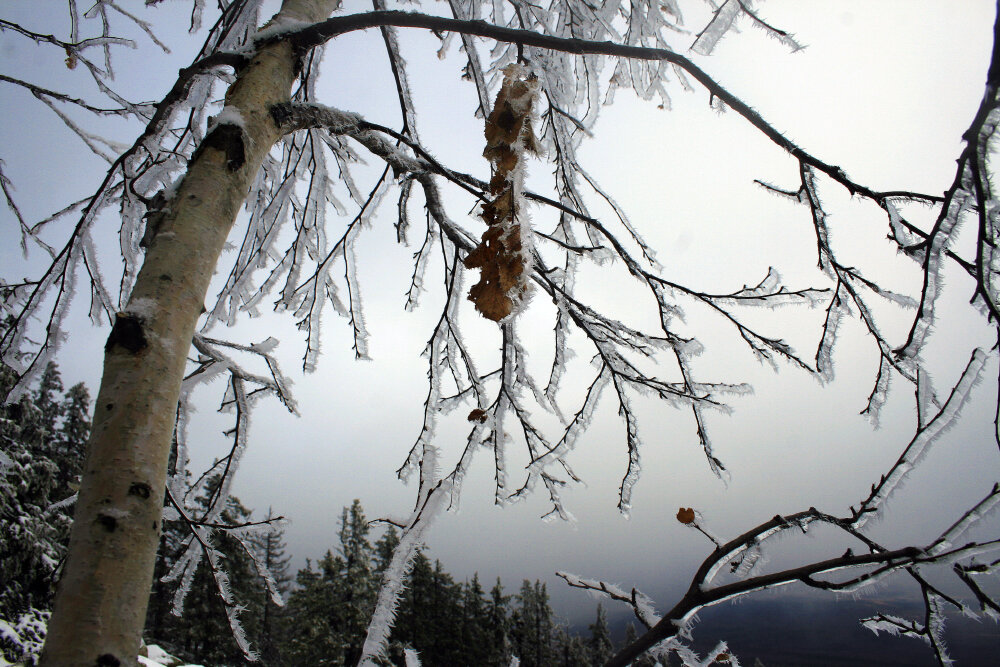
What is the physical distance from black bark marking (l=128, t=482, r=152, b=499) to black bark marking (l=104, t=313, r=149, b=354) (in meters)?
0.31

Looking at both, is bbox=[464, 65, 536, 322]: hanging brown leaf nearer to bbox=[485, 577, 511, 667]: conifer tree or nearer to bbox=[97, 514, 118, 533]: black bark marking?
bbox=[97, 514, 118, 533]: black bark marking

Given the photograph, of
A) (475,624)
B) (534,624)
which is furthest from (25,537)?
(534,624)

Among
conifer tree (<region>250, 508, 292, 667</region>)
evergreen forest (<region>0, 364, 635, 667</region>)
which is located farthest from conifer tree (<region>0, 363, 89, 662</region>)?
conifer tree (<region>250, 508, 292, 667</region>)

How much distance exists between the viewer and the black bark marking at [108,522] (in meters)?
0.93

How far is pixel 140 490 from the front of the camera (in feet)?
3.27

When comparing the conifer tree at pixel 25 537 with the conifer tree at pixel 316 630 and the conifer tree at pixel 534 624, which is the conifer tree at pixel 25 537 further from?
the conifer tree at pixel 534 624

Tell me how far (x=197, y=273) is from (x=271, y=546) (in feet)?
144

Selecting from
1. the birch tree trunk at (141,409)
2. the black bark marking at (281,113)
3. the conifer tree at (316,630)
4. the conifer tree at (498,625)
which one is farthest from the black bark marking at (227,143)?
the conifer tree at (498,625)

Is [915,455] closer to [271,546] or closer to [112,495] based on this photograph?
[112,495]

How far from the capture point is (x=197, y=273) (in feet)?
4.11

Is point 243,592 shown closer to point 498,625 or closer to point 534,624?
point 498,625

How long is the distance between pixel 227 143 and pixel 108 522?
1080 mm

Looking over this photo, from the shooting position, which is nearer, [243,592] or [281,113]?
[281,113]

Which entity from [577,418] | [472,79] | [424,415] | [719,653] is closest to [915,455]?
[719,653]
